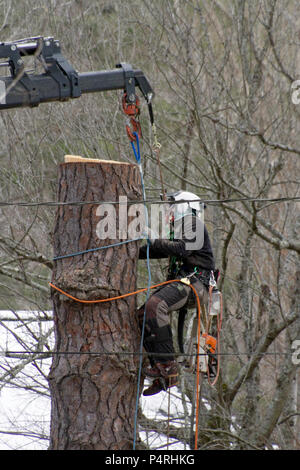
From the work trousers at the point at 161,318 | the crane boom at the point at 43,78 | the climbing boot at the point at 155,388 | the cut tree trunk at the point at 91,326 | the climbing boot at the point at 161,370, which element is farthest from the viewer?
the climbing boot at the point at 155,388

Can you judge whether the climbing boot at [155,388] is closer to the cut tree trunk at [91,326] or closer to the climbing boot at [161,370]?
the climbing boot at [161,370]

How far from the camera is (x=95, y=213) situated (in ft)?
14.0

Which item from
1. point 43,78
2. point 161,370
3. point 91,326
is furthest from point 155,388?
point 43,78

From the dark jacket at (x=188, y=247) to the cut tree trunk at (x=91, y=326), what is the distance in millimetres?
465

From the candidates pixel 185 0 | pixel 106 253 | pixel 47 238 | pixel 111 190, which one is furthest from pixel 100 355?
pixel 185 0

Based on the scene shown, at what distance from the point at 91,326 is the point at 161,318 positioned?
520 millimetres

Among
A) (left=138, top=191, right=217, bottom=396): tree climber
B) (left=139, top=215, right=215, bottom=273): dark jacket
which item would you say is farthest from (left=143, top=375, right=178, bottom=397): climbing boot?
(left=139, top=215, right=215, bottom=273): dark jacket

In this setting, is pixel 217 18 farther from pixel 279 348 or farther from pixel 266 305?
pixel 279 348

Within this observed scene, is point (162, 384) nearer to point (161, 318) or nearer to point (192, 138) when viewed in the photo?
point (161, 318)

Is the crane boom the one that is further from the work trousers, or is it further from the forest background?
the forest background

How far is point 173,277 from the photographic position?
17.3ft

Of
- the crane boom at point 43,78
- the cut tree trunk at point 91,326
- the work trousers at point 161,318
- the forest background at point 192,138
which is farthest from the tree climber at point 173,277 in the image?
the forest background at point 192,138

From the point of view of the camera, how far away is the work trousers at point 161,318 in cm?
445

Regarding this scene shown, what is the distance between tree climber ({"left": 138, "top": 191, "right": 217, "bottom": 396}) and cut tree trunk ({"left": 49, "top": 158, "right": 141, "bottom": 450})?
Answer: 0.17 meters
